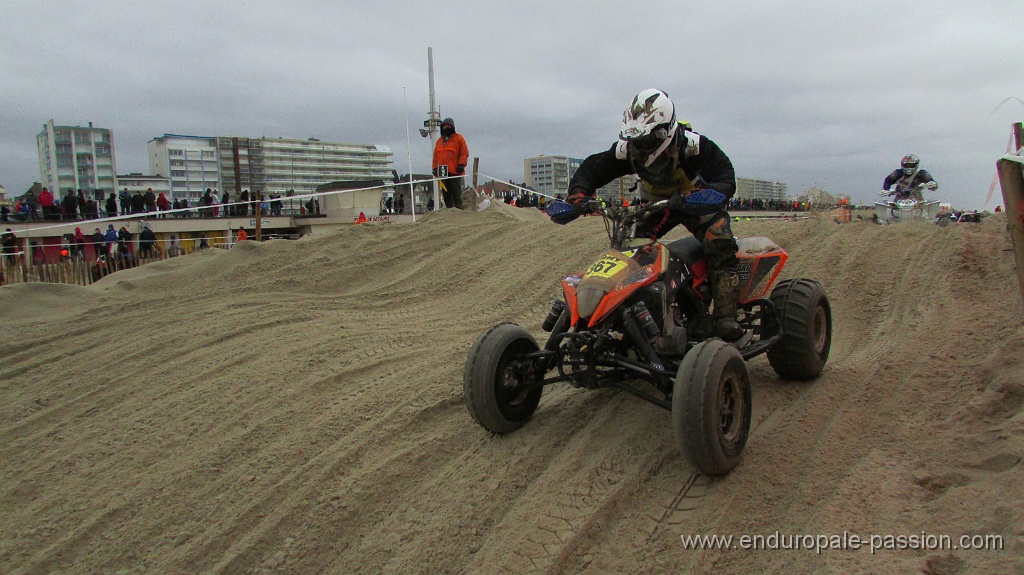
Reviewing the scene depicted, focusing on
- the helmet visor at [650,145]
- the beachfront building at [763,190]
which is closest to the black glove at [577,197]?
the helmet visor at [650,145]

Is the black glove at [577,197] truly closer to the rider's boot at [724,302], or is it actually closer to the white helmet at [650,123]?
the white helmet at [650,123]

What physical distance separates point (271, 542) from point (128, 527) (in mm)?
931

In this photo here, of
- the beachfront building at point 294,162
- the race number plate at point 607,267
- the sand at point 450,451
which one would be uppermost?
the beachfront building at point 294,162

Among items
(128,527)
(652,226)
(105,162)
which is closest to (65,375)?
(128,527)

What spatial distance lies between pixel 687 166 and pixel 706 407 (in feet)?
6.98

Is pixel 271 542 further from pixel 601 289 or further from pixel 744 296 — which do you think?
pixel 744 296

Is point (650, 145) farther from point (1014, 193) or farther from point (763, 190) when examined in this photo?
point (763, 190)

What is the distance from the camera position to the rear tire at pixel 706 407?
297 centimetres

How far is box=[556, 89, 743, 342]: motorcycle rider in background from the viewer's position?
4.03 meters

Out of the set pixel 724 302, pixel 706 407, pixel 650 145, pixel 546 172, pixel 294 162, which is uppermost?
pixel 294 162

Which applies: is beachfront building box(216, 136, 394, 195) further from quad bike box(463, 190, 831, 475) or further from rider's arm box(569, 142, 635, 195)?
quad bike box(463, 190, 831, 475)

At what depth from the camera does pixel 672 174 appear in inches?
175

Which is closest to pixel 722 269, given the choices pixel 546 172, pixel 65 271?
pixel 65 271

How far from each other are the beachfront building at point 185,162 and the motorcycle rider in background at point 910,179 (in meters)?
30.4
